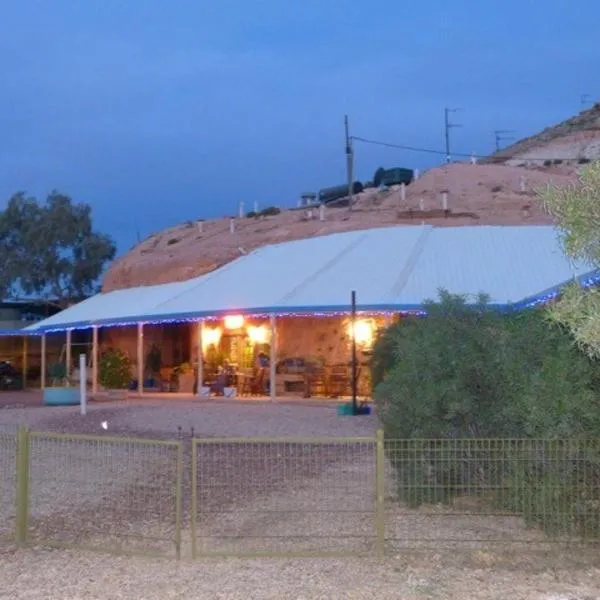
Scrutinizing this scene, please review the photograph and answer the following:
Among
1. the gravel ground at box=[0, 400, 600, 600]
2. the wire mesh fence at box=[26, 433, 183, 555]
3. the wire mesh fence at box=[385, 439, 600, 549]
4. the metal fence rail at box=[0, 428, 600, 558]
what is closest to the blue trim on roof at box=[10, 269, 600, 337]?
the gravel ground at box=[0, 400, 600, 600]

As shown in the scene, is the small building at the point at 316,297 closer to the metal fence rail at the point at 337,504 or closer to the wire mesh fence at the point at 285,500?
the wire mesh fence at the point at 285,500

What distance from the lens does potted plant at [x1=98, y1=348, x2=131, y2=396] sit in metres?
31.2

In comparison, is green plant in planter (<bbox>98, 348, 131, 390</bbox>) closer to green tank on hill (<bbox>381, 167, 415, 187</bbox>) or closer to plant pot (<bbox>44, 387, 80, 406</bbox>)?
plant pot (<bbox>44, 387, 80, 406</bbox>)

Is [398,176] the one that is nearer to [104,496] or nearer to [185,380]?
[185,380]

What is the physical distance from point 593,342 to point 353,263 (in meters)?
21.2

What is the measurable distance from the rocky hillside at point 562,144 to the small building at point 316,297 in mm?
31050

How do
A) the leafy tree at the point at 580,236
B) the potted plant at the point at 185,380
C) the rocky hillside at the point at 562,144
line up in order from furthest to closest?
the rocky hillside at the point at 562,144 → the potted plant at the point at 185,380 → the leafy tree at the point at 580,236

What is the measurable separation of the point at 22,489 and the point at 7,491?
2.50 meters

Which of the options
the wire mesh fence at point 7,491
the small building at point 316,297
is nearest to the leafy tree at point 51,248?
the small building at point 316,297

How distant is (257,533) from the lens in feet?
33.6

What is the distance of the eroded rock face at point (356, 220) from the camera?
116 ft

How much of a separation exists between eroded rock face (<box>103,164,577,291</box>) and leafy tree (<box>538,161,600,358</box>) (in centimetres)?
2332

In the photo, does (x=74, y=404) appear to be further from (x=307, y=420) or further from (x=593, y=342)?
(x=593, y=342)

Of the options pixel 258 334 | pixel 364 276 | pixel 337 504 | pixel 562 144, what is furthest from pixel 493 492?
pixel 562 144
